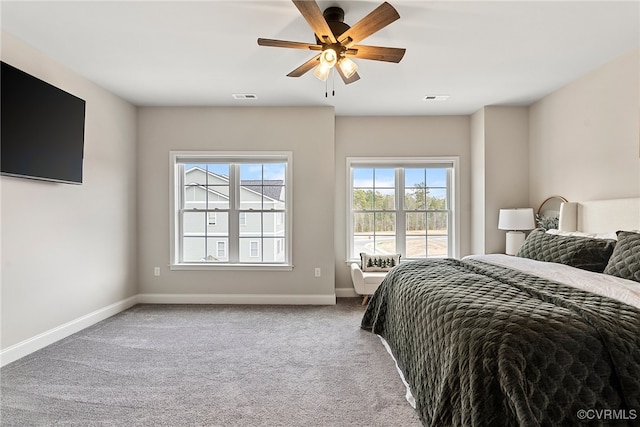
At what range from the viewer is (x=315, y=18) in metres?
2.00

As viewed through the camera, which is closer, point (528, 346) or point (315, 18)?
point (528, 346)

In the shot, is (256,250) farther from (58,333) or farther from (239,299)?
(58,333)

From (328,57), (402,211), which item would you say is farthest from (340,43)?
(402,211)

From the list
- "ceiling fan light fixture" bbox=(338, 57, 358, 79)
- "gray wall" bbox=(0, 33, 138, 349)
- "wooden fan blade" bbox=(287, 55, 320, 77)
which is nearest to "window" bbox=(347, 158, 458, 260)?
"wooden fan blade" bbox=(287, 55, 320, 77)

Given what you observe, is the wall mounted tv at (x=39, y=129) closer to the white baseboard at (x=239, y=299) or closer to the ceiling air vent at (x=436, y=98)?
the white baseboard at (x=239, y=299)

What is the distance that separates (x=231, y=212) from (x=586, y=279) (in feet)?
12.8

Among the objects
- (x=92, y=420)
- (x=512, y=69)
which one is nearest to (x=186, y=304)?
(x=92, y=420)

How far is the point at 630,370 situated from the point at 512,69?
9.63 ft

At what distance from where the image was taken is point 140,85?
149 inches

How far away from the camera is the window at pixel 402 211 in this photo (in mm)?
5109

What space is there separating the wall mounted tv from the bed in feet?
10.4

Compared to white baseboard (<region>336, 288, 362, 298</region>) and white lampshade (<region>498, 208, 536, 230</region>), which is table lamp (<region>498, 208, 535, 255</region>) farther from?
white baseboard (<region>336, 288, 362, 298</region>)

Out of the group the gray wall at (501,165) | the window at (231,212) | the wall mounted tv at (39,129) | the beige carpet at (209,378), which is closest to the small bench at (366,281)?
the beige carpet at (209,378)

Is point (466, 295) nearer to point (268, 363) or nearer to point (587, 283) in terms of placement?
point (587, 283)
